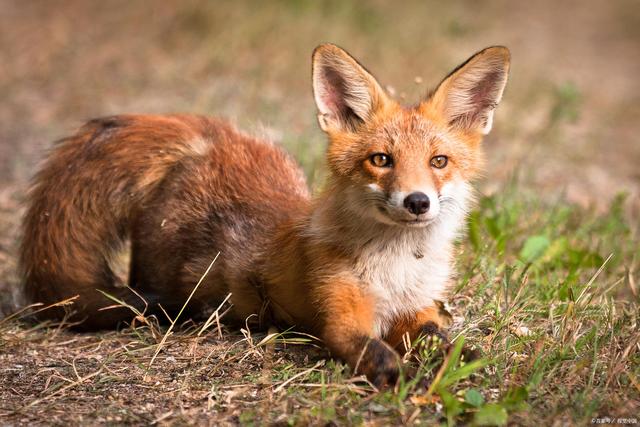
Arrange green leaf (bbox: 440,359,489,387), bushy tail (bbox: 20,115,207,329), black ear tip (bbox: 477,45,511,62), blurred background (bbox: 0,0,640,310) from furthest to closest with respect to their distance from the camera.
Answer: blurred background (bbox: 0,0,640,310), bushy tail (bbox: 20,115,207,329), black ear tip (bbox: 477,45,511,62), green leaf (bbox: 440,359,489,387)

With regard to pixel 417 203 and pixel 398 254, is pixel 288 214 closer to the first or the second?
pixel 398 254

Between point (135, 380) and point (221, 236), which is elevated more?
point (221, 236)

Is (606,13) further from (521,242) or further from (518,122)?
(521,242)

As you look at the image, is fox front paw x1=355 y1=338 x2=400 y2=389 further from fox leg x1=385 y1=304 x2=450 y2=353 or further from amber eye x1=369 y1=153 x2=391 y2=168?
amber eye x1=369 y1=153 x2=391 y2=168

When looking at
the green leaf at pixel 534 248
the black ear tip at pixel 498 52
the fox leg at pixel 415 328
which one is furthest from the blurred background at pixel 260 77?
the fox leg at pixel 415 328

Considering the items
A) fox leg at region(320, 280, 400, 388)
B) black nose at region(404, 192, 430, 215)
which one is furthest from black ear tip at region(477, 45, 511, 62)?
fox leg at region(320, 280, 400, 388)

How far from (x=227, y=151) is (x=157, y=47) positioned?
21.4ft

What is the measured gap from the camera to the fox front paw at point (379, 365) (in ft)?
11.5

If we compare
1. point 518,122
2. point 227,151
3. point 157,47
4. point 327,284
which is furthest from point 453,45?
point 327,284

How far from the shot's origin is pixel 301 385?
3.61 m

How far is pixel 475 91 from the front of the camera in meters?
4.30

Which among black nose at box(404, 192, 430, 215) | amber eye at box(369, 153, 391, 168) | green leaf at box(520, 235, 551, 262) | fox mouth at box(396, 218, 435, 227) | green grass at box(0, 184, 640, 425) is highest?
amber eye at box(369, 153, 391, 168)

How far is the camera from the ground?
11.6 feet

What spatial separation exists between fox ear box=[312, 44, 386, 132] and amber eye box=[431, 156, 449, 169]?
0.47 m
